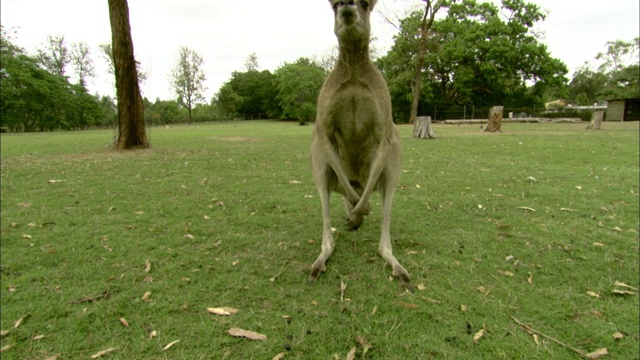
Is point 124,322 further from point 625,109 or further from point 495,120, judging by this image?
point 625,109

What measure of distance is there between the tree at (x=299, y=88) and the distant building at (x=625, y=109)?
25899 millimetres

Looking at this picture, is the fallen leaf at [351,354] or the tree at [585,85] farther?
the tree at [585,85]

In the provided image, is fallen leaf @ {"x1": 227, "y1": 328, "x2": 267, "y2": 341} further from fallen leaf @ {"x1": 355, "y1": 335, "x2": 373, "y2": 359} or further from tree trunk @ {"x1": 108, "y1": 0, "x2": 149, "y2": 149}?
tree trunk @ {"x1": 108, "y1": 0, "x2": 149, "y2": 149}

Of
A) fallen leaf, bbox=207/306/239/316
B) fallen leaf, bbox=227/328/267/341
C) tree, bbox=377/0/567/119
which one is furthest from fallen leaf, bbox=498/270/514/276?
tree, bbox=377/0/567/119

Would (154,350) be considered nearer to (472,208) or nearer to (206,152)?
(472,208)

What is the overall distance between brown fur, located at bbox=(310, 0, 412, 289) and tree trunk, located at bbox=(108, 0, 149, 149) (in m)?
7.41

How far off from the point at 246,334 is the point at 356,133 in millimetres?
1545

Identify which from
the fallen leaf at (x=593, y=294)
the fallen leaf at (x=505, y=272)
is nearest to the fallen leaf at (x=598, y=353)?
the fallen leaf at (x=593, y=294)

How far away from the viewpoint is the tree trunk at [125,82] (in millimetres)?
8086

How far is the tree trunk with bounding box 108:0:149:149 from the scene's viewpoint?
8086 mm

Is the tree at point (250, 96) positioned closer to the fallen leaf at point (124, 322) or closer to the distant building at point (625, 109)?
the distant building at point (625, 109)

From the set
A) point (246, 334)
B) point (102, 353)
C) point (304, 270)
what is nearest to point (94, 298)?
point (102, 353)

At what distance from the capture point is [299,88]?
1561 inches

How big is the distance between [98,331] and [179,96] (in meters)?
48.4
